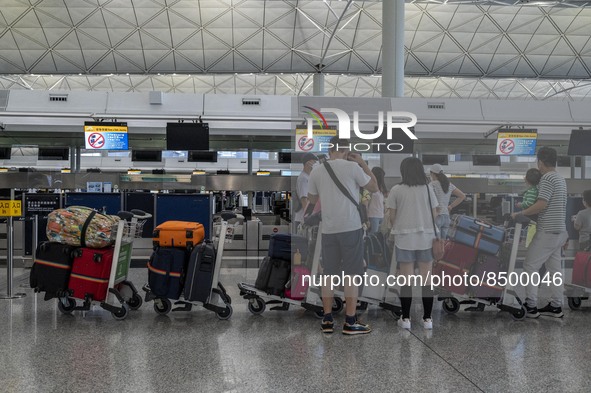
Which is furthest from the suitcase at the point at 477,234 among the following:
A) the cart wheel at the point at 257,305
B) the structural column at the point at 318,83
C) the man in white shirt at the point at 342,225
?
the structural column at the point at 318,83

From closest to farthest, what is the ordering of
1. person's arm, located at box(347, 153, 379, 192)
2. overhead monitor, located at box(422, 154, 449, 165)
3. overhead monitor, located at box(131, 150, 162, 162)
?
person's arm, located at box(347, 153, 379, 192)
overhead monitor, located at box(422, 154, 449, 165)
overhead monitor, located at box(131, 150, 162, 162)

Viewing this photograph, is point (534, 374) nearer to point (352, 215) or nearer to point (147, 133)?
point (352, 215)

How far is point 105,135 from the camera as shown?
13.1 meters

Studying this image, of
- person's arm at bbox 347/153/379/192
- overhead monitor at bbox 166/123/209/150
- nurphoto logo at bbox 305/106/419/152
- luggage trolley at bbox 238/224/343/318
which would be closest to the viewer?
person's arm at bbox 347/153/379/192

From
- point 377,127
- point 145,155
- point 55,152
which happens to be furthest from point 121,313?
point 55,152

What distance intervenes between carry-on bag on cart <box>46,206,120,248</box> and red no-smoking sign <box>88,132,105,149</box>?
7.22 meters

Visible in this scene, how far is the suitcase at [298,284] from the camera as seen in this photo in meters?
6.42

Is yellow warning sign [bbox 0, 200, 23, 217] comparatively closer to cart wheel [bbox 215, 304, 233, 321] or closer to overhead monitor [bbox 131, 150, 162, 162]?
cart wheel [bbox 215, 304, 233, 321]

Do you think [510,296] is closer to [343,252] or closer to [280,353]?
[343,252]

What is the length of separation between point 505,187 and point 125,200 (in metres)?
8.57

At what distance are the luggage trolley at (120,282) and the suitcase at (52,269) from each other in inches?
5.6

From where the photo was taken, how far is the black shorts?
5609 mm

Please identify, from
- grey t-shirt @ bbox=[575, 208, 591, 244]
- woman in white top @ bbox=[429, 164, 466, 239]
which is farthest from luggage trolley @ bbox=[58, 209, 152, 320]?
grey t-shirt @ bbox=[575, 208, 591, 244]

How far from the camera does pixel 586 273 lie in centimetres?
686
